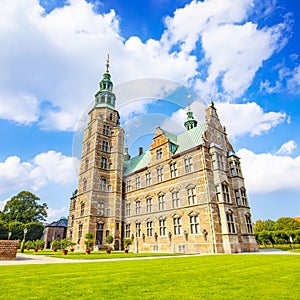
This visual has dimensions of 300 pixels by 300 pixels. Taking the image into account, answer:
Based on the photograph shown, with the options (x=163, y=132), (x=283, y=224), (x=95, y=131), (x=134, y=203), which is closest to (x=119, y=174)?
(x=134, y=203)

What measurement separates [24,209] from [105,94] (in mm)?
37650

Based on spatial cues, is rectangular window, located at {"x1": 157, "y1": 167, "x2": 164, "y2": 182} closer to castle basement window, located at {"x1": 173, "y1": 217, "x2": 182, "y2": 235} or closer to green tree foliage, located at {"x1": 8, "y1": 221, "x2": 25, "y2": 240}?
castle basement window, located at {"x1": 173, "y1": 217, "x2": 182, "y2": 235}

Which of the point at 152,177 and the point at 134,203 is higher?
the point at 152,177

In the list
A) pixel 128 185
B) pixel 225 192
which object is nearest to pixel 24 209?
pixel 128 185

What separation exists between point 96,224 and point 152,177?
35.4 feet

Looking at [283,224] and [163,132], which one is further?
[283,224]

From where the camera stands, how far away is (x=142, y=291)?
17.8 ft

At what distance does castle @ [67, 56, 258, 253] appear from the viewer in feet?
78.8

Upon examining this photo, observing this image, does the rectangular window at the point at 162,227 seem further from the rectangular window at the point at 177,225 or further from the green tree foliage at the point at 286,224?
the green tree foliage at the point at 286,224

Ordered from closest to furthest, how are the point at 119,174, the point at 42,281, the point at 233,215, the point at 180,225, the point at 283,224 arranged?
1. the point at 42,281
2. the point at 233,215
3. the point at 180,225
4. the point at 119,174
5. the point at 283,224

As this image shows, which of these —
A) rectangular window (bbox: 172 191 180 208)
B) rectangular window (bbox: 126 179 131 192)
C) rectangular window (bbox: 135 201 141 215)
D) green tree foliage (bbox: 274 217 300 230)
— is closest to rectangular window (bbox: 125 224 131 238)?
rectangular window (bbox: 135 201 141 215)

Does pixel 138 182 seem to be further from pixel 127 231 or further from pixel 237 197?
pixel 237 197

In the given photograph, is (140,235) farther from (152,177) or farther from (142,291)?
(142,291)

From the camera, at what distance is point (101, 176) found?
3562cm
